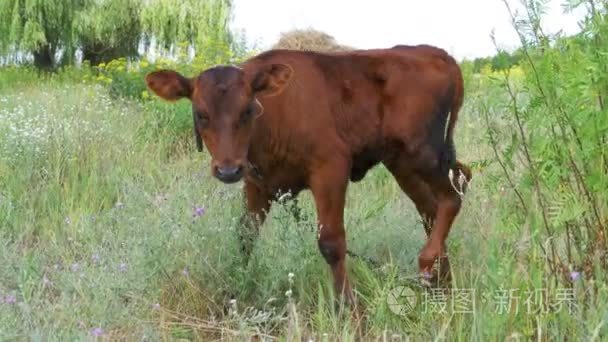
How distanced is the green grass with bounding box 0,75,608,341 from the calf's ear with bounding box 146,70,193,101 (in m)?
0.59

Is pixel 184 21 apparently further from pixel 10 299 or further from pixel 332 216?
pixel 10 299

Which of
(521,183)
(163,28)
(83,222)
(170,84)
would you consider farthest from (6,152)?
(163,28)

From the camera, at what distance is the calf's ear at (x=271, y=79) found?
12.1 ft

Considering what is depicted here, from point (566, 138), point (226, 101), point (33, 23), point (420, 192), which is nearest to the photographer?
point (566, 138)

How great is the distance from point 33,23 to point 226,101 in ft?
51.1

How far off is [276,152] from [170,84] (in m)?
0.64

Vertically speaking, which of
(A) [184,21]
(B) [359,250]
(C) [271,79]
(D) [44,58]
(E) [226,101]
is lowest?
(B) [359,250]

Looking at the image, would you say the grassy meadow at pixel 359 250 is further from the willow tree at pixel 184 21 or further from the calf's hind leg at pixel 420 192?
the willow tree at pixel 184 21

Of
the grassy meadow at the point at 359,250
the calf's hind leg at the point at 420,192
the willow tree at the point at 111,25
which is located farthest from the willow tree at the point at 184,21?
the calf's hind leg at the point at 420,192

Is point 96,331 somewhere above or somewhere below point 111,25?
below

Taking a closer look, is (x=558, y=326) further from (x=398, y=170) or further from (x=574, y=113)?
(x=398, y=170)

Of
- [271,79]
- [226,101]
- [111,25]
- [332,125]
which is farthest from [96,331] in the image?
[111,25]

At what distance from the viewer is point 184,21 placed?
59.5 ft

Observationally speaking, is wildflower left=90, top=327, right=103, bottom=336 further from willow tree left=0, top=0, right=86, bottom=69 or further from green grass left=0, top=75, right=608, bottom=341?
willow tree left=0, top=0, right=86, bottom=69
